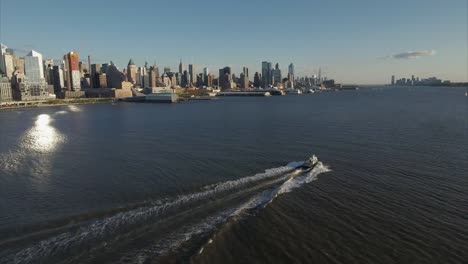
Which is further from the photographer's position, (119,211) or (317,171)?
(317,171)

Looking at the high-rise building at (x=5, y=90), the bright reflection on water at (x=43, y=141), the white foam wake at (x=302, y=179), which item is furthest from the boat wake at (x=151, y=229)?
the high-rise building at (x=5, y=90)

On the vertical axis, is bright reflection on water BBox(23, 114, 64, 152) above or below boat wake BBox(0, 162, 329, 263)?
above

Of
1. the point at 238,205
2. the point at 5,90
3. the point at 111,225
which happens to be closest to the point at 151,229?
the point at 111,225

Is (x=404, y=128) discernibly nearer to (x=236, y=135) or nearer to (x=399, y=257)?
(x=236, y=135)

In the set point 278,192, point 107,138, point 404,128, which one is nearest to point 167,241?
point 278,192

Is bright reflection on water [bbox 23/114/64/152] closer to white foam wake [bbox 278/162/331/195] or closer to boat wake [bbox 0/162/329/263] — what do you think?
boat wake [bbox 0/162/329/263]

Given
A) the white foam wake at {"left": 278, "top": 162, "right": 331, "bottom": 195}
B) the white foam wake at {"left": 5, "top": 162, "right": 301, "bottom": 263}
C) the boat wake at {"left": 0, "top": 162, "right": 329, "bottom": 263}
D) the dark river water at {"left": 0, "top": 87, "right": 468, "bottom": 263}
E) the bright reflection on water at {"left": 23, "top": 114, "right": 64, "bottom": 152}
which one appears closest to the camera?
the boat wake at {"left": 0, "top": 162, "right": 329, "bottom": 263}

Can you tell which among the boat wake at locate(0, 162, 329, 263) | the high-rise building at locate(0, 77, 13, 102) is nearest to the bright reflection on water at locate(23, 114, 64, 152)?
the boat wake at locate(0, 162, 329, 263)

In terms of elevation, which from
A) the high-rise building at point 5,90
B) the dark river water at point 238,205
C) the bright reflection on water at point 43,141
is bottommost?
the dark river water at point 238,205

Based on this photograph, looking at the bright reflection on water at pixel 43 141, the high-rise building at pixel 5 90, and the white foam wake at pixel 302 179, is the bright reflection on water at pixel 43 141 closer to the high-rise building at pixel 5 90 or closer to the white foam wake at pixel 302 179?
the white foam wake at pixel 302 179
